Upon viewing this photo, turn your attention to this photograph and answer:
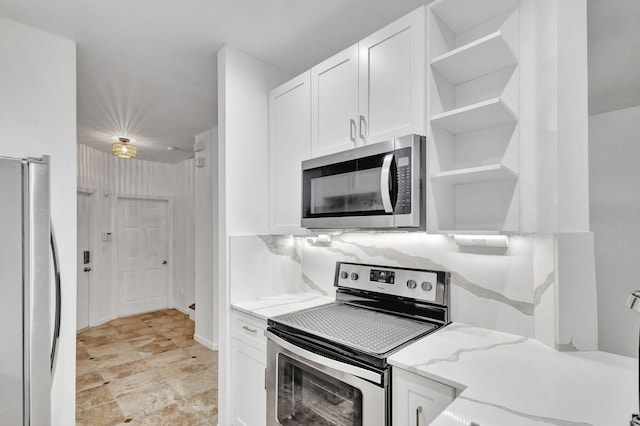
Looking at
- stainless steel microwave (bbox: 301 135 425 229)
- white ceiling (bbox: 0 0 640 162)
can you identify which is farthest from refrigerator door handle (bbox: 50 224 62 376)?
stainless steel microwave (bbox: 301 135 425 229)

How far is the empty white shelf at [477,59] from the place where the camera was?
1.36 m

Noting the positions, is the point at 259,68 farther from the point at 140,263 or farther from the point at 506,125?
the point at 140,263

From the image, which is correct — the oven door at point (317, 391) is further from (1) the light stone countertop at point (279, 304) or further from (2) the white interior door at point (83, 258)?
(2) the white interior door at point (83, 258)

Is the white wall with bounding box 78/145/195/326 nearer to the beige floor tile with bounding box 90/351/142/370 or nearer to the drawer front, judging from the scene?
Result: the beige floor tile with bounding box 90/351/142/370

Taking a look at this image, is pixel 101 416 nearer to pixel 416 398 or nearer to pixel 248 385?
pixel 248 385

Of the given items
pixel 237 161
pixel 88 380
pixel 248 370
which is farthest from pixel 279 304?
pixel 88 380

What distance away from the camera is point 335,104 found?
193 centimetres

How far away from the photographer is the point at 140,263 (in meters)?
5.34

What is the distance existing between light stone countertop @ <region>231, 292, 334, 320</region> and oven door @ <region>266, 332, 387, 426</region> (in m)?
0.17

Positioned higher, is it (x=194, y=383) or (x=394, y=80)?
(x=394, y=80)

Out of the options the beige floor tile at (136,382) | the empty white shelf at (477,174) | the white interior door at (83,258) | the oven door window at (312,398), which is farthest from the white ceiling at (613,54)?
the white interior door at (83,258)

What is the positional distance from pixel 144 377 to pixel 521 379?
320cm

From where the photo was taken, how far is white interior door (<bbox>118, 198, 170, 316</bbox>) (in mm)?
5160

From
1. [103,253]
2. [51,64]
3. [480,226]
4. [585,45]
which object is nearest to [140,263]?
[103,253]
